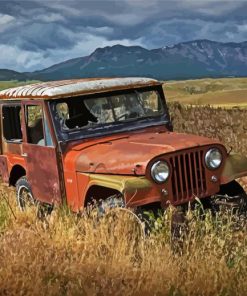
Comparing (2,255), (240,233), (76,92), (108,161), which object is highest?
(76,92)

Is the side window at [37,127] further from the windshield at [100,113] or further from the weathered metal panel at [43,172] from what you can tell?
the windshield at [100,113]

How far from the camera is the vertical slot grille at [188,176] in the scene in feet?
19.2

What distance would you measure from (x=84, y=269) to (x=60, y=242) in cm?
88

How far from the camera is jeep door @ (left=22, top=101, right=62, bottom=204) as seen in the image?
22.7 ft

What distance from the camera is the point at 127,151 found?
615cm

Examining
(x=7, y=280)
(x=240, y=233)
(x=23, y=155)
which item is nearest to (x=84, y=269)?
(x=7, y=280)

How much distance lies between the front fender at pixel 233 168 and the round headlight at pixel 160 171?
2.67 ft

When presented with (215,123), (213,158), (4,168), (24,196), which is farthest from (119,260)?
(215,123)

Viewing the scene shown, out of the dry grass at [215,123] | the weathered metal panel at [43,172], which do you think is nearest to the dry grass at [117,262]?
the weathered metal panel at [43,172]

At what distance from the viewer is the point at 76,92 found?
23.2 ft

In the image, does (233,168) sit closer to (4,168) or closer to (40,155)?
(40,155)

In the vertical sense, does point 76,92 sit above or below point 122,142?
above

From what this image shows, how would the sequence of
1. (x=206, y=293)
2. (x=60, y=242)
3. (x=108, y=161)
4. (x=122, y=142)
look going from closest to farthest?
1. (x=206, y=293)
2. (x=60, y=242)
3. (x=108, y=161)
4. (x=122, y=142)

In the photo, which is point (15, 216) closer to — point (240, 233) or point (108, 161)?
point (108, 161)
